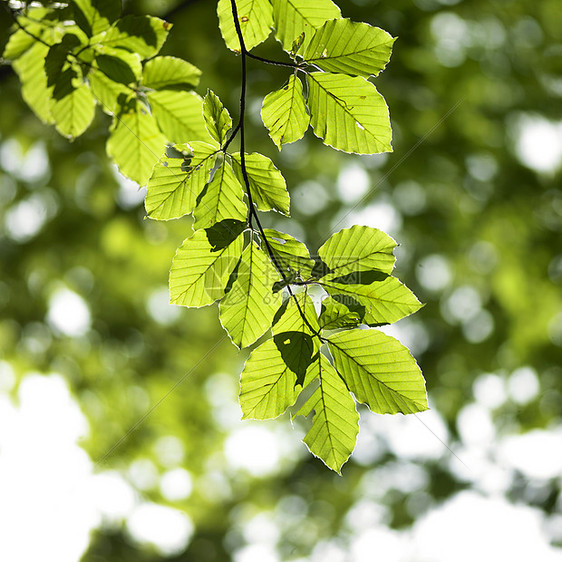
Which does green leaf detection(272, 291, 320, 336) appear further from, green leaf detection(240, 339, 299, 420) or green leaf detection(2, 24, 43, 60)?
green leaf detection(2, 24, 43, 60)

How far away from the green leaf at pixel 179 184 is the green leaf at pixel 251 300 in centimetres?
15

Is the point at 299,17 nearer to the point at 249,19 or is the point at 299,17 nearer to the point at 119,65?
the point at 249,19

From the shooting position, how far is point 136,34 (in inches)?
40.3

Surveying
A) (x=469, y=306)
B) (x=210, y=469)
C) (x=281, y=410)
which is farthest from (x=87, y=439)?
(x=281, y=410)

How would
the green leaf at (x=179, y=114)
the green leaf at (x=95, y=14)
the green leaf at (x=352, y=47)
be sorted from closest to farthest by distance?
the green leaf at (x=352, y=47), the green leaf at (x=95, y=14), the green leaf at (x=179, y=114)

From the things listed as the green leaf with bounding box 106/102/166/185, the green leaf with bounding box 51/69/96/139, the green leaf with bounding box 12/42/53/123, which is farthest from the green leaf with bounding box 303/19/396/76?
the green leaf with bounding box 12/42/53/123

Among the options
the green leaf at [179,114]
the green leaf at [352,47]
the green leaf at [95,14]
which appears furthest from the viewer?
the green leaf at [179,114]

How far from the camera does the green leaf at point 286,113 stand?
813mm

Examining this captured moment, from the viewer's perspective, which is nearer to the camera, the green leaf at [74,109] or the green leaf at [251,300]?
the green leaf at [251,300]

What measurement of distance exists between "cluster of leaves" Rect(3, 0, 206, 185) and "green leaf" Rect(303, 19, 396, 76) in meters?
0.42

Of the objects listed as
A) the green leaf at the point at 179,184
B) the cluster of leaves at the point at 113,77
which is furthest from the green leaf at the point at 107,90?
the green leaf at the point at 179,184

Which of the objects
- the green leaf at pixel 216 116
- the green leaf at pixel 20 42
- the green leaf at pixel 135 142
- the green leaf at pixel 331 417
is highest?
the green leaf at pixel 20 42

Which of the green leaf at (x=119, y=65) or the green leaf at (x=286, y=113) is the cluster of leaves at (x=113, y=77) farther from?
the green leaf at (x=286, y=113)

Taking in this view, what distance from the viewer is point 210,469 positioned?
6.34 m
